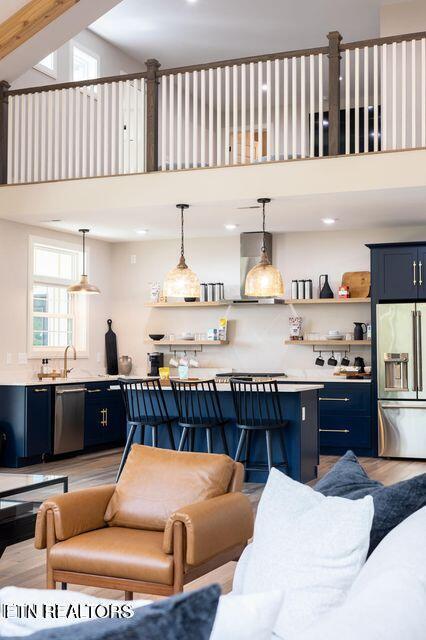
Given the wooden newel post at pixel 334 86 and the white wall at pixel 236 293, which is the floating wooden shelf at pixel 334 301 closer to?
the white wall at pixel 236 293

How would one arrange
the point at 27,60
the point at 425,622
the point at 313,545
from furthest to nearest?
the point at 27,60 < the point at 313,545 < the point at 425,622

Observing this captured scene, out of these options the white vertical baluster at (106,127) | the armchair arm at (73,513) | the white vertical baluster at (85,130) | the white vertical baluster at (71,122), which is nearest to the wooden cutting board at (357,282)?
the white vertical baluster at (106,127)

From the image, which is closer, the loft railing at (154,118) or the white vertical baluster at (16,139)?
the loft railing at (154,118)

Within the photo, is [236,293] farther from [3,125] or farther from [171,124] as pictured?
[3,125]

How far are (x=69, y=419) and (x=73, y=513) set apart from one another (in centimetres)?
524

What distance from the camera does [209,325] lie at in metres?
10.1

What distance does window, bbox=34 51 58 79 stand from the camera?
8.85 metres

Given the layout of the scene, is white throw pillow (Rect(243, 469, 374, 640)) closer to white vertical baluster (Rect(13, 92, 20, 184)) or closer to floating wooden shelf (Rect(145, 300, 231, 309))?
white vertical baluster (Rect(13, 92, 20, 184))

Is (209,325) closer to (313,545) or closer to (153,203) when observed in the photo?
(153,203)

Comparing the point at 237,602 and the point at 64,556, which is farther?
the point at 64,556

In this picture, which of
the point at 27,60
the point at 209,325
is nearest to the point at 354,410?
the point at 209,325

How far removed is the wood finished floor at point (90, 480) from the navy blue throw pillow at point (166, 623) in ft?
9.92

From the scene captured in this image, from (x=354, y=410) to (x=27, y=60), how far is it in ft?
16.9

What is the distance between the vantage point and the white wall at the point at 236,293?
374 inches
